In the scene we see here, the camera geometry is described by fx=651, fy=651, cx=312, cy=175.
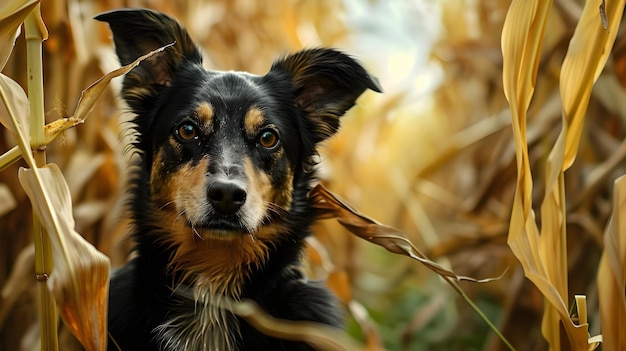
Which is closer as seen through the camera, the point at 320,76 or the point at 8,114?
the point at 8,114

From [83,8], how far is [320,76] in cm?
112

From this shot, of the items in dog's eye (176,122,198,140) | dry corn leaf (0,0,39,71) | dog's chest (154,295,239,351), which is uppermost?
dry corn leaf (0,0,39,71)

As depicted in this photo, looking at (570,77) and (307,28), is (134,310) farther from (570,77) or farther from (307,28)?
(307,28)

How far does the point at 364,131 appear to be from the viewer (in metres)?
3.62

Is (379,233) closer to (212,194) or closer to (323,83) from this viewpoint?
(212,194)

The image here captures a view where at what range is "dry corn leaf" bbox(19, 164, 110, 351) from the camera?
1203 mm

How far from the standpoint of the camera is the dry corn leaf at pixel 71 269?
1203mm

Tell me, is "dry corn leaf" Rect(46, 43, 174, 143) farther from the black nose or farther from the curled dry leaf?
the curled dry leaf

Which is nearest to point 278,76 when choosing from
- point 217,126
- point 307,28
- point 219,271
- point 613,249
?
point 217,126

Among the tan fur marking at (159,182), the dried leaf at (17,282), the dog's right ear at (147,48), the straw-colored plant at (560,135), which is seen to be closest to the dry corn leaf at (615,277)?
the straw-colored plant at (560,135)

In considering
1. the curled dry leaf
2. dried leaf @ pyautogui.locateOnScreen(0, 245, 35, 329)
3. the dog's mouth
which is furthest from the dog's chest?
dried leaf @ pyautogui.locateOnScreen(0, 245, 35, 329)

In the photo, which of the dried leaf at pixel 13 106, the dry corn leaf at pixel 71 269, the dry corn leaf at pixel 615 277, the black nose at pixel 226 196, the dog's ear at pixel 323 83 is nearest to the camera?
the dry corn leaf at pixel 71 269

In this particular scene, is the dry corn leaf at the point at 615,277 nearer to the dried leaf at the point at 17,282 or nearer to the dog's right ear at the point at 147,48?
the dog's right ear at the point at 147,48

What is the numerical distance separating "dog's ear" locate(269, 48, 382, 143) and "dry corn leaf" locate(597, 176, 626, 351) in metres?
0.81
